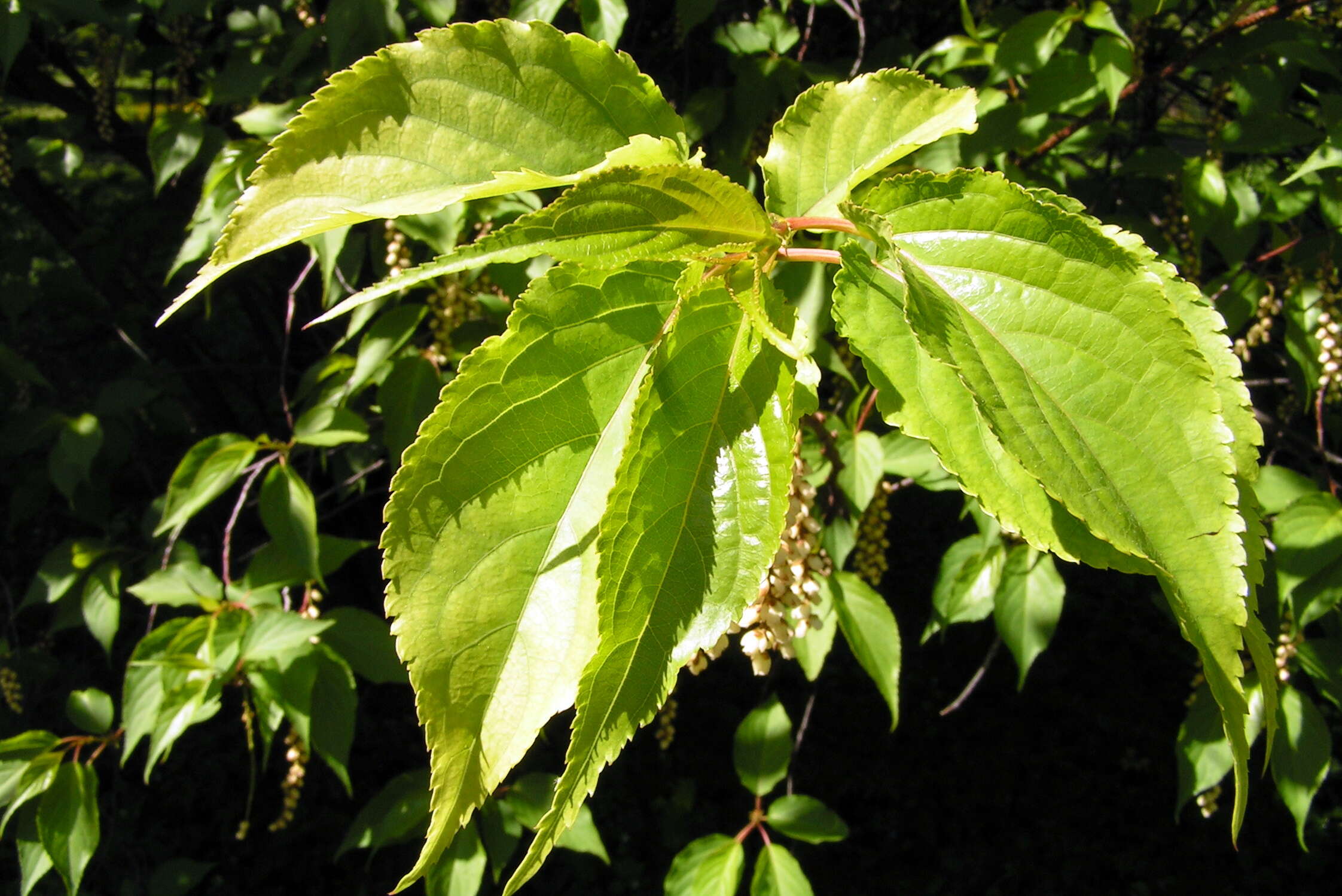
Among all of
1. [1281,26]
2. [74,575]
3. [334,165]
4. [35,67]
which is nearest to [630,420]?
[334,165]

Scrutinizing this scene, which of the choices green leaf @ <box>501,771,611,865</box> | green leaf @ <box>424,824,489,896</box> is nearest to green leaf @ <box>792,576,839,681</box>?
green leaf @ <box>501,771,611,865</box>

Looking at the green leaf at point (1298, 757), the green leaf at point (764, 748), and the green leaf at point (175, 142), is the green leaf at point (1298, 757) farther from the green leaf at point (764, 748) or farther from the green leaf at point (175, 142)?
the green leaf at point (175, 142)

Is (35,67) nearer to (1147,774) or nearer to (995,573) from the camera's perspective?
(995,573)

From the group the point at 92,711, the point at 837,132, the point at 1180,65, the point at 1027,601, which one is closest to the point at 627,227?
the point at 837,132

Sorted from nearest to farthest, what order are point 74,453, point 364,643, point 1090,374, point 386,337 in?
1. point 1090,374
2. point 386,337
3. point 364,643
4. point 74,453

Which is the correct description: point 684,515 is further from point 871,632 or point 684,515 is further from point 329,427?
point 329,427

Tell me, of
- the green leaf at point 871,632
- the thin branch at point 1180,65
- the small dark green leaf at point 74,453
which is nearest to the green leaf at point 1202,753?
the green leaf at point 871,632

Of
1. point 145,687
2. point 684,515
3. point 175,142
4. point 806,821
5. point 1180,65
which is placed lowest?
point 806,821
